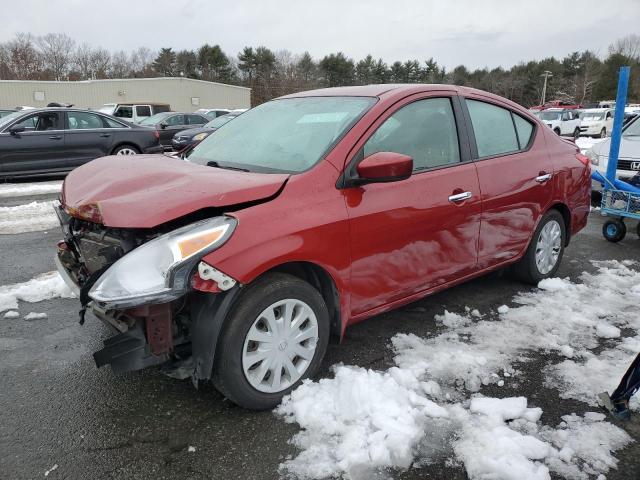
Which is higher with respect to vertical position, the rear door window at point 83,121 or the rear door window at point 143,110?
the rear door window at point 143,110

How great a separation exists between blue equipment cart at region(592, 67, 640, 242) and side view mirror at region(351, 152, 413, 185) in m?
4.14

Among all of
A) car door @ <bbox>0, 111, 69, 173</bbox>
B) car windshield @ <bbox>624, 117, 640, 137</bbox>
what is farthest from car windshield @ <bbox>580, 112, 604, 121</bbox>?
car door @ <bbox>0, 111, 69, 173</bbox>

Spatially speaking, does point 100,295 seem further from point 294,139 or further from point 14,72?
point 14,72

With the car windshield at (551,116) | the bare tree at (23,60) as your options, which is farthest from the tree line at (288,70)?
the car windshield at (551,116)

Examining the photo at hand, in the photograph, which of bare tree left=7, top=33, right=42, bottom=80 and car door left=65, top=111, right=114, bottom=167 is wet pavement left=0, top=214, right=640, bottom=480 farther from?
bare tree left=7, top=33, right=42, bottom=80

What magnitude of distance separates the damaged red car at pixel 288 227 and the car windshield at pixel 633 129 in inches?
182

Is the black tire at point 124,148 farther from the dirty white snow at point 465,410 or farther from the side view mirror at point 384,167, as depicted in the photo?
the side view mirror at point 384,167

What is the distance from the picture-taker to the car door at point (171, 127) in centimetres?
1783

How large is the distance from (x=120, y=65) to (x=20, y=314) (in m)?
75.6

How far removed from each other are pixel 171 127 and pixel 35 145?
835 centimetres

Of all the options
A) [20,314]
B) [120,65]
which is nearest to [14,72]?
[120,65]

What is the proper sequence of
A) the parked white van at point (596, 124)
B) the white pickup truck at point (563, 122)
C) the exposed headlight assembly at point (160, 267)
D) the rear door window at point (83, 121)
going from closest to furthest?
the exposed headlight assembly at point (160, 267) → the rear door window at point (83, 121) → the white pickup truck at point (563, 122) → the parked white van at point (596, 124)

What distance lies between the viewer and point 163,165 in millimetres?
2996

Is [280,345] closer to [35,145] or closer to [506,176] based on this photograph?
[506,176]
